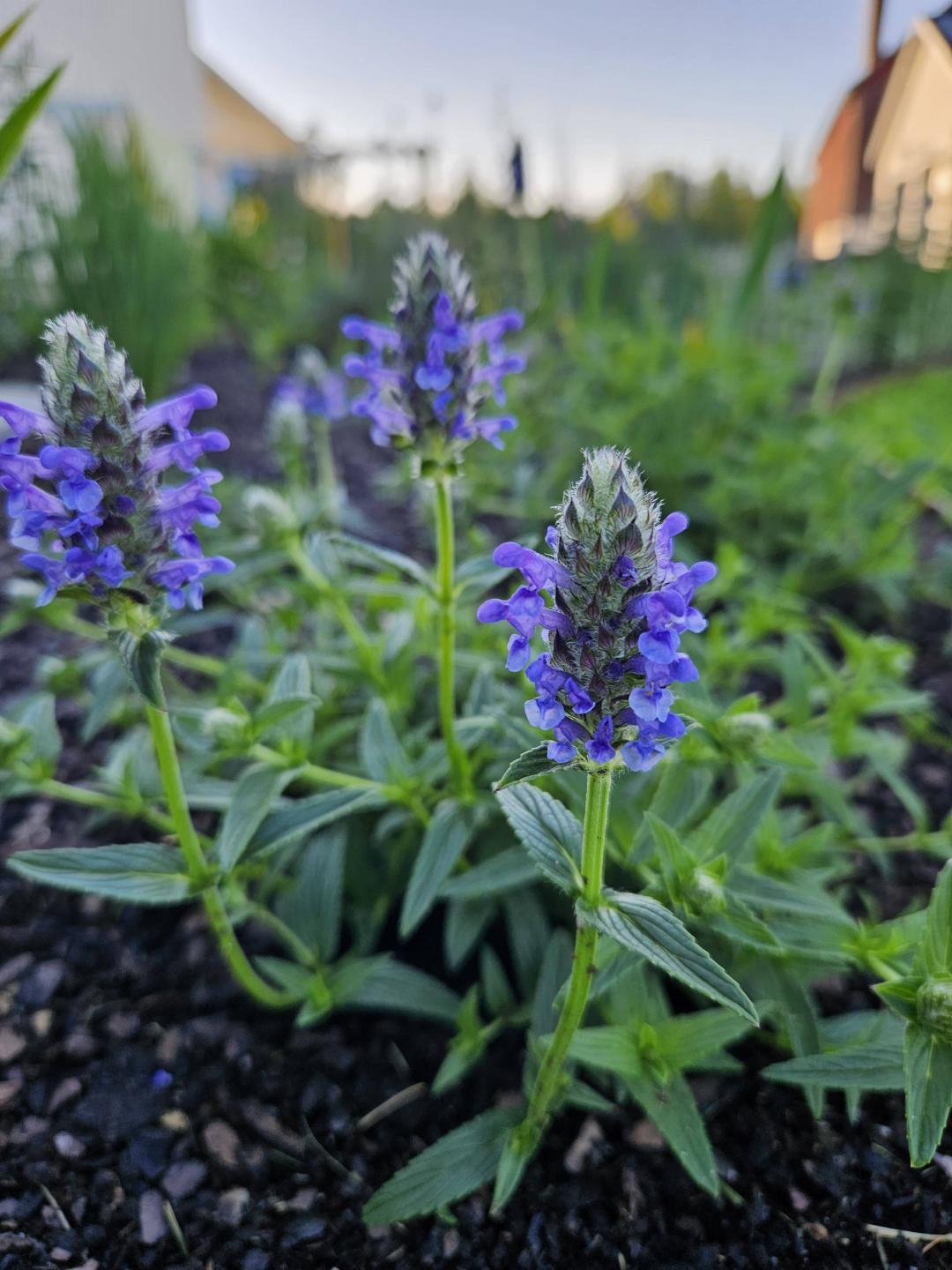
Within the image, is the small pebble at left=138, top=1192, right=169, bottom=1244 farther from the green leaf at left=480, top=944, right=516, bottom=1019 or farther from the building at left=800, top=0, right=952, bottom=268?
the building at left=800, top=0, right=952, bottom=268

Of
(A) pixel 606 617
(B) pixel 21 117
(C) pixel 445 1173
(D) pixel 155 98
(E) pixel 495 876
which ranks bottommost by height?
(C) pixel 445 1173

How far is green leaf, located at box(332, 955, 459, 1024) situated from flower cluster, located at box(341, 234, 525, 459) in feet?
3.29

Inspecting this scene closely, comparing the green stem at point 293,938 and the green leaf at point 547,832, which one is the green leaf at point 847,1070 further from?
the green stem at point 293,938

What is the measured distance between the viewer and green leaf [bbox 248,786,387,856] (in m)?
1.51

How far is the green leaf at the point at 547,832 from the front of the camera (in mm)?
1223

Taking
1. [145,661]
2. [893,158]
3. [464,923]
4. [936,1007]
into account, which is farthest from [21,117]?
[893,158]

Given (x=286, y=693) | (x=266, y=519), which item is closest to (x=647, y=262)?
(x=266, y=519)

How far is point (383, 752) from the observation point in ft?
5.84

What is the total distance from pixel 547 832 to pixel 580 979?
0.21 meters

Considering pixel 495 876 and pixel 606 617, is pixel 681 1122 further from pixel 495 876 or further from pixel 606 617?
pixel 606 617

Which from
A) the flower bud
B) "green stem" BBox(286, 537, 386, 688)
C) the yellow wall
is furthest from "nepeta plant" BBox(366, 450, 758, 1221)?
the yellow wall

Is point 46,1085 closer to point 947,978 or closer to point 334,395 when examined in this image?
point 947,978

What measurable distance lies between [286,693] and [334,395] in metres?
1.80

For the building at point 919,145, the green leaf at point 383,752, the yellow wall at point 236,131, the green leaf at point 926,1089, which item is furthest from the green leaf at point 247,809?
the yellow wall at point 236,131
